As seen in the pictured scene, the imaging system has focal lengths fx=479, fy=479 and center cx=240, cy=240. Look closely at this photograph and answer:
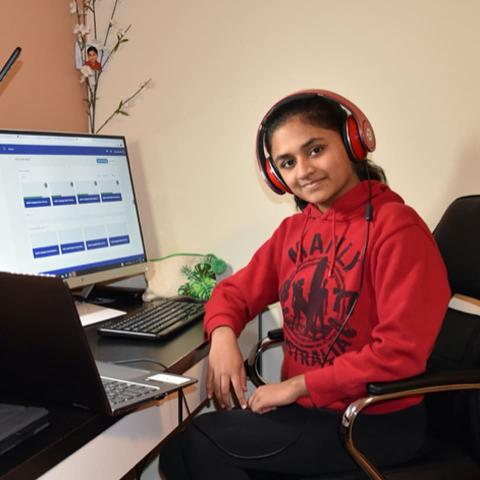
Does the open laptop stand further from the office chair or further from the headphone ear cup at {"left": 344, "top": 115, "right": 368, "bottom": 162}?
the headphone ear cup at {"left": 344, "top": 115, "right": 368, "bottom": 162}

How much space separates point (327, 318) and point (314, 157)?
1.19ft

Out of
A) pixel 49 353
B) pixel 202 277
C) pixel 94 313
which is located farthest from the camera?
pixel 202 277

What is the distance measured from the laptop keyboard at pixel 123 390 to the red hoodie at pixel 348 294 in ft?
1.09

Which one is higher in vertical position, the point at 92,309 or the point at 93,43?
the point at 93,43

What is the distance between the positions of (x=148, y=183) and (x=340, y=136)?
2.96 feet

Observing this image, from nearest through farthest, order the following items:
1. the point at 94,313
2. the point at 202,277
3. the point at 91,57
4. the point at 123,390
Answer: the point at 123,390 < the point at 94,313 < the point at 202,277 < the point at 91,57

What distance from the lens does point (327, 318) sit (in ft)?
3.50

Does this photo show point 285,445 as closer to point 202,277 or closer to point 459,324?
point 459,324

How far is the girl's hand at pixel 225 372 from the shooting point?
1088 mm

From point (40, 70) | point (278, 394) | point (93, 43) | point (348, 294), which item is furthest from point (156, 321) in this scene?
point (93, 43)

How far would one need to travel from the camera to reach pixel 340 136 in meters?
1.08

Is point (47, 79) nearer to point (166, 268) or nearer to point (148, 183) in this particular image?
point (148, 183)

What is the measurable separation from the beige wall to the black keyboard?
39 centimetres

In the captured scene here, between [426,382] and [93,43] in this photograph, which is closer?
[426,382]
